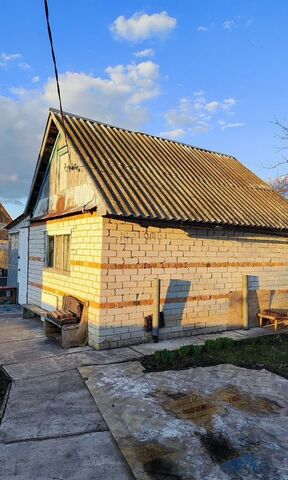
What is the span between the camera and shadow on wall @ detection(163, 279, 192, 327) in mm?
8656

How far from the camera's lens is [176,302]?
8.80 meters

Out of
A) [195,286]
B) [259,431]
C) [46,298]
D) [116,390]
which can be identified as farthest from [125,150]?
[259,431]

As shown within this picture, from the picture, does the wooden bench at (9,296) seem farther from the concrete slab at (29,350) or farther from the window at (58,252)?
the concrete slab at (29,350)

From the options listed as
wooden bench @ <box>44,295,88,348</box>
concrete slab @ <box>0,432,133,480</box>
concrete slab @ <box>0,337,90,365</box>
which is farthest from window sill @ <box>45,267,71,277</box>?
concrete slab @ <box>0,432,133,480</box>

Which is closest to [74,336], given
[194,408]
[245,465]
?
[194,408]

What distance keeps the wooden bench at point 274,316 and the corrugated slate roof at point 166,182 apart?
2294 millimetres

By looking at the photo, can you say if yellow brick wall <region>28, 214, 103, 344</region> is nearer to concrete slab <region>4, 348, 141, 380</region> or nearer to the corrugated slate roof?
concrete slab <region>4, 348, 141, 380</region>

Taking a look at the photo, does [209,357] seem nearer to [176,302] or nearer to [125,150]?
[176,302]

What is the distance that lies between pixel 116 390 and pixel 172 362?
66.3 inches

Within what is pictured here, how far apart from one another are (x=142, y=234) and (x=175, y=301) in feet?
5.95

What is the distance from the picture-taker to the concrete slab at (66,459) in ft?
11.5

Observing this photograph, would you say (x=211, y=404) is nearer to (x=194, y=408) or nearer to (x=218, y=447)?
(x=194, y=408)

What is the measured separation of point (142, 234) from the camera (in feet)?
27.1

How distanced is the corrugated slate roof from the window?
2.34 metres
